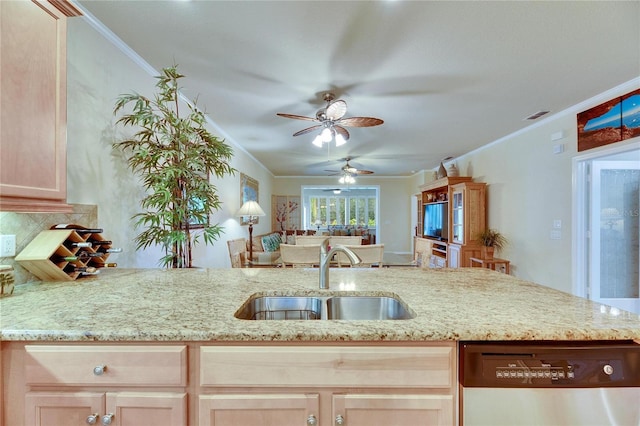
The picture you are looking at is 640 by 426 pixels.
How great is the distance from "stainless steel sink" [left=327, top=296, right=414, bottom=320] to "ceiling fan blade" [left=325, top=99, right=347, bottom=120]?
184 cm

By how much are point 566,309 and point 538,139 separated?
3640 millimetres

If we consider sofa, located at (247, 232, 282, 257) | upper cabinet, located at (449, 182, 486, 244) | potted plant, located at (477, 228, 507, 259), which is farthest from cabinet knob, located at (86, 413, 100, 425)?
upper cabinet, located at (449, 182, 486, 244)

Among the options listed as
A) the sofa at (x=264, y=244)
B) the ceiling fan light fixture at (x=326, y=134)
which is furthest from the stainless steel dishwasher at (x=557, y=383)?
the sofa at (x=264, y=244)

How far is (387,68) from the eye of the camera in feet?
7.81

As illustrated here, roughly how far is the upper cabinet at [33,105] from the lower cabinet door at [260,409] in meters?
1.03

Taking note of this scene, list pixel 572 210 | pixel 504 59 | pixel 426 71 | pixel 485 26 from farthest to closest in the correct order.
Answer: pixel 572 210 → pixel 426 71 → pixel 504 59 → pixel 485 26

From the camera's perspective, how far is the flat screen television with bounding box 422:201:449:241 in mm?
5781

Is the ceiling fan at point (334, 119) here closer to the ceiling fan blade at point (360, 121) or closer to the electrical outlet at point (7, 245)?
the ceiling fan blade at point (360, 121)

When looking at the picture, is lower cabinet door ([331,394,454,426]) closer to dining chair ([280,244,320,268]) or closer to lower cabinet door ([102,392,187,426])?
lower cabinet door ([102,392,187,426])

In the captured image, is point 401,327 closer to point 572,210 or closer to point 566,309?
point 566,309

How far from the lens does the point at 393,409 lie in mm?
953

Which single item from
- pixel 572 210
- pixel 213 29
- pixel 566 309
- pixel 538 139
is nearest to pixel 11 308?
pixel 213 29

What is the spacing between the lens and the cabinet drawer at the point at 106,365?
3.07 feet

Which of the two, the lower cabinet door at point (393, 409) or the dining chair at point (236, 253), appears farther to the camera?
the dining chair at point (236, 253)
